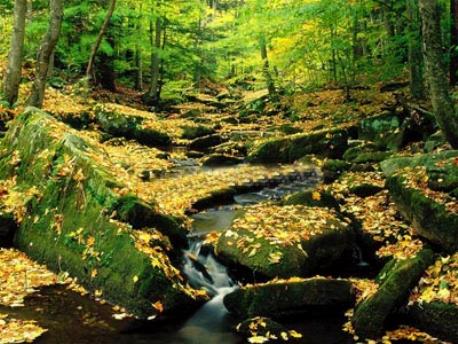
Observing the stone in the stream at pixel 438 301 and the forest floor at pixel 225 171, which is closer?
the stone in the stream at pixel 438 301

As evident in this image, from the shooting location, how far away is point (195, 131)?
803 inches

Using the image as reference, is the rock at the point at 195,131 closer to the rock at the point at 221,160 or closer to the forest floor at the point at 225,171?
the forest floor at the point at 225,171

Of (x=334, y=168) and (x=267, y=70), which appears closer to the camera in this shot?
(x=334, y=168)

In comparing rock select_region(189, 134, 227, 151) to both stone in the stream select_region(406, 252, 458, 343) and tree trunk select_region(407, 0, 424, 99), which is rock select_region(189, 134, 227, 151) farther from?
stone in the stream select_region(406, 252, 458, 343)

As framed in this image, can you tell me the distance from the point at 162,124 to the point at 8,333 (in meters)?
15.2

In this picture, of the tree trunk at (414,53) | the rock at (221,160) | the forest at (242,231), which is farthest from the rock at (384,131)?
the rock at (221,160)

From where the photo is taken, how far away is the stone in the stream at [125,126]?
17.4m

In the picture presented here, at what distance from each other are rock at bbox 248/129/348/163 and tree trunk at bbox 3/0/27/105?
753cm

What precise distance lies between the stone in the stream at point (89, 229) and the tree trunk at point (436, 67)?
212 inches

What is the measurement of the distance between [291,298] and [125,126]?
12448 mm

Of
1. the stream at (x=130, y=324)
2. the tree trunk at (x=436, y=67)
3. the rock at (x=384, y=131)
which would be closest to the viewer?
the stream at (x=130, y=324)

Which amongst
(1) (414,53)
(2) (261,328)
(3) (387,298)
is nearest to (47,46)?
(2) (261,328)

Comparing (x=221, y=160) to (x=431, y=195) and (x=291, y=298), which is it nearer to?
(x=431, y=195)

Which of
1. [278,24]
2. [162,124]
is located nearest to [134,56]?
[162,124]
